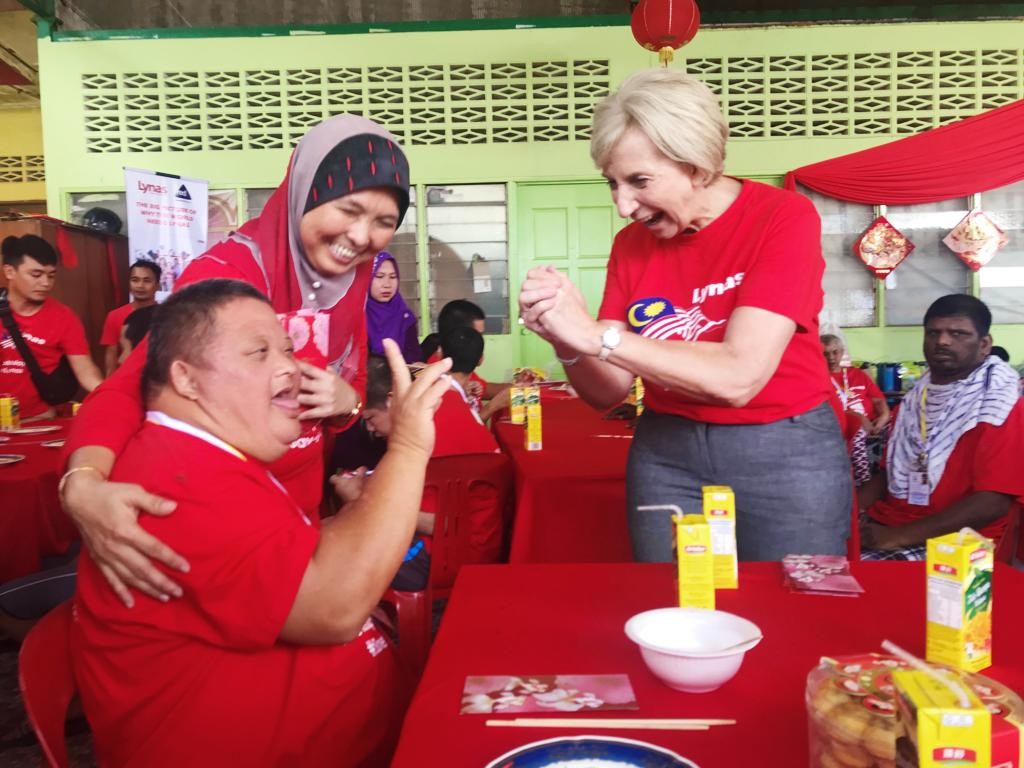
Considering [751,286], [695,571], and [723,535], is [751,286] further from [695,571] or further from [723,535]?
[695,571]

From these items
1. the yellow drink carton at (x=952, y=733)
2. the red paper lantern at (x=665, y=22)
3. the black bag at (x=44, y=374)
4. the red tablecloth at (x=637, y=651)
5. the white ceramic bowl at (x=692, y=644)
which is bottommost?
the red tablecloth at (x=637, y=651)

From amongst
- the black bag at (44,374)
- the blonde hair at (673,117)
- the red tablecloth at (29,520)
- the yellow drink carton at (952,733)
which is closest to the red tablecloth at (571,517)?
the blonde hair at (673,117)

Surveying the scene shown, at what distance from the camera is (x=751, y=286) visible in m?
1.52

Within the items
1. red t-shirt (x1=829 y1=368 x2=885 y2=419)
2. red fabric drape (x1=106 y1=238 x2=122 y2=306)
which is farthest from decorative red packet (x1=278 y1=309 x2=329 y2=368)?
red fabric drape (x1=106 y1=238 x2=122 y2=306)

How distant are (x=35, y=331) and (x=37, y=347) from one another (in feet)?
0.29

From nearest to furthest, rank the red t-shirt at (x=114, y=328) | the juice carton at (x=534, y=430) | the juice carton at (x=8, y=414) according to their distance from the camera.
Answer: the juice carton at (x=534, y=430) → the juice carton at (x=8, y=414) → the red t-shirt at (x=114, y=328)

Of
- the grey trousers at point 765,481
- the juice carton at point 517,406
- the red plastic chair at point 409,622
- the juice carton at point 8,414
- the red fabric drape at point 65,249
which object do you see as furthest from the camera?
the red fabric drape at point 65,249

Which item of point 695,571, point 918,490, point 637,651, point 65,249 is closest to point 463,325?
point 918,490

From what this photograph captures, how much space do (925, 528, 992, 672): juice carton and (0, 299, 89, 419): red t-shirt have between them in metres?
4.47

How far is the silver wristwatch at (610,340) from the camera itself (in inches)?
57.1

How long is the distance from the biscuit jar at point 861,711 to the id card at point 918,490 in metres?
2.14

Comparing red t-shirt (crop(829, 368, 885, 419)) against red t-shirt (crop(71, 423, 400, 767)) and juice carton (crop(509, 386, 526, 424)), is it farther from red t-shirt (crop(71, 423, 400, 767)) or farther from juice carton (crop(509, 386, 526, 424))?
red t-shirt (crop(71, 423, 400, 767))

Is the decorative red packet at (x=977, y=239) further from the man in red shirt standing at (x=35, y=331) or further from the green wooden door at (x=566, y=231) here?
the man in red shirt standing at (x=35, y=331)

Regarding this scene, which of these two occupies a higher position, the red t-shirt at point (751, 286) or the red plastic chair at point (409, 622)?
the red t-shirt at point (751, 286)
